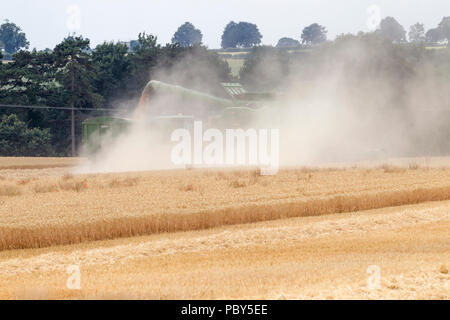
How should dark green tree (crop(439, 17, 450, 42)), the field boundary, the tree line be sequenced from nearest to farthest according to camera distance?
the field boundary < the tree line < dark green tree (crop(439, 17, 450, 42))

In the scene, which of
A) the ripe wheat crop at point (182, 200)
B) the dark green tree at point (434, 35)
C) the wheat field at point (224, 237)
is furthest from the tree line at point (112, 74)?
the dark green tree at point (434, 35)

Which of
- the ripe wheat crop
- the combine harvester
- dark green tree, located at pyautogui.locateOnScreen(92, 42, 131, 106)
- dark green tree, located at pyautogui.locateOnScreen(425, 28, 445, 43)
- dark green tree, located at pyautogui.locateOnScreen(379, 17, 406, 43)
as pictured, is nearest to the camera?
the ripe wheat crop

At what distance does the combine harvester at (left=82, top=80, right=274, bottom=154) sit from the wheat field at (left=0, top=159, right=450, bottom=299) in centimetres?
1017

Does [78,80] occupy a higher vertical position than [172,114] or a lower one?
higher

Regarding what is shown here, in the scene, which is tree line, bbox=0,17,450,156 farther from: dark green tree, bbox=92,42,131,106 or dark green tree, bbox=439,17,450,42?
dark green tree, bbox=439,17,450,42

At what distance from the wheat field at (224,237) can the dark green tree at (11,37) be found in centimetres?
12205

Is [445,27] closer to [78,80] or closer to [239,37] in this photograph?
[239,37]

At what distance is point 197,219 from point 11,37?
13554 centimetres

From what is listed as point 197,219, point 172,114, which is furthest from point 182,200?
point 172,114

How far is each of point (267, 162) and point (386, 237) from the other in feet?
83.8

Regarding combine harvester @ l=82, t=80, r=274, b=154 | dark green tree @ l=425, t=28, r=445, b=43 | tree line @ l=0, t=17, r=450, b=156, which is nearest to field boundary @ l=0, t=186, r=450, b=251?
combine harvester @ l=82, t=80, r=274, b=154

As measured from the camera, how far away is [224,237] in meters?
16.8

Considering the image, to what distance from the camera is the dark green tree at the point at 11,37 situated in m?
144

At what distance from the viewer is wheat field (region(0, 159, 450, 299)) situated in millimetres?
10578
